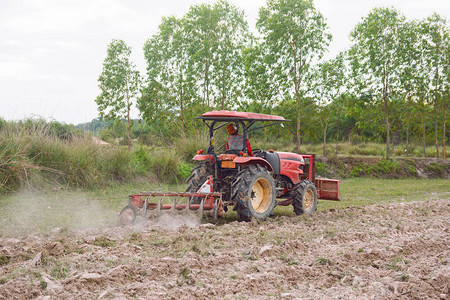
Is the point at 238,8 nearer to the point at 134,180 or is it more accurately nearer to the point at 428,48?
the point at 428,48

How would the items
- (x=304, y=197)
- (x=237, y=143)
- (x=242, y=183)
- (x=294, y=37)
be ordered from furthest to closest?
(x=294, y=37) → (x=304, y=197) → (x=237, y=143) → (x=242, y=183)

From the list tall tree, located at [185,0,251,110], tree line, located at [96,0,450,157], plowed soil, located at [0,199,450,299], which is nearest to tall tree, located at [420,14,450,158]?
→ tree line, located at [96,0,450,157]

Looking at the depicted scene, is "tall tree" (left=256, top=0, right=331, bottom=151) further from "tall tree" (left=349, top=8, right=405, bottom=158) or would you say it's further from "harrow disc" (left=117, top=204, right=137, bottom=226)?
"harrow disc" (left=117, top=204, right=137, bottom=226)

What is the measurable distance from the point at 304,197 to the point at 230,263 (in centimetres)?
428

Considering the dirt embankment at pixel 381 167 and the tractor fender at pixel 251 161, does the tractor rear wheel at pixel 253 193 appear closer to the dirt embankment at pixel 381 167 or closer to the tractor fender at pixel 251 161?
the tractor fender at pixel 251 161

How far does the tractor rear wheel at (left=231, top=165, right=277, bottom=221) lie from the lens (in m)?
7.45

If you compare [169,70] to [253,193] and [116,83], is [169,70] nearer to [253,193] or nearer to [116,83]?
[116,83]

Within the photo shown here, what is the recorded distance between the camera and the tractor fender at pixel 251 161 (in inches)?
297

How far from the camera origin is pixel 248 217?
24.7ft

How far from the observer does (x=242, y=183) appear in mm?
7488

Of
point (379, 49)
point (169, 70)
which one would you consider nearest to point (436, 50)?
point (379, 49)

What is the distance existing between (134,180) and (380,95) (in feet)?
49.2

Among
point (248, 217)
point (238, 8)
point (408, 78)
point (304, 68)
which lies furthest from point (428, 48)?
point (248, 217)

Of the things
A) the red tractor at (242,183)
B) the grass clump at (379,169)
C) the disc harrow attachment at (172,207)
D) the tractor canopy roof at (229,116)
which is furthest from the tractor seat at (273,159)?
the grass clump at (379,169)
